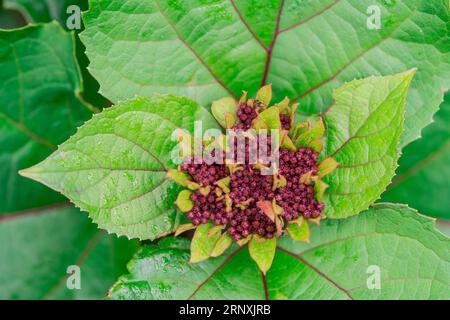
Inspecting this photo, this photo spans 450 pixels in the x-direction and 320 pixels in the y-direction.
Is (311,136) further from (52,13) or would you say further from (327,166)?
(52,13)

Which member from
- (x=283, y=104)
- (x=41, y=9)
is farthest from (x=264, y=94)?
(x=41, y=9)

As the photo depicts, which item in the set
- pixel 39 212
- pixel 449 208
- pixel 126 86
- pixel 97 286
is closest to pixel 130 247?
pixel 97 286

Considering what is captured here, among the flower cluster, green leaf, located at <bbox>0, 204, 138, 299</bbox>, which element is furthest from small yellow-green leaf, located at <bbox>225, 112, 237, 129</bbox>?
green leaf, located at <bbox>0, 204, 138, 299</bbox>

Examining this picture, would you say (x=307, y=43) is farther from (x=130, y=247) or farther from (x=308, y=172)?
(x=130, y=247)

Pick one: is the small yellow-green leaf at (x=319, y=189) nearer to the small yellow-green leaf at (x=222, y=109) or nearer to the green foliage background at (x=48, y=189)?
the small yellow-green leaf at (x=222, y=109)

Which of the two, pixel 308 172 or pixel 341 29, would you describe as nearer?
pixel 308 172

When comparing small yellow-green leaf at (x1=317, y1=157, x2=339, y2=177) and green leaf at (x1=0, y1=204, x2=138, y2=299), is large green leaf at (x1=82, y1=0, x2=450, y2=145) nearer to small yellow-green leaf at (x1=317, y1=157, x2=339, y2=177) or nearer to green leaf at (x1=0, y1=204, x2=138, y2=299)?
small yellow-green leaf at (x1=317, y1=157, x2=339, y2=177)
